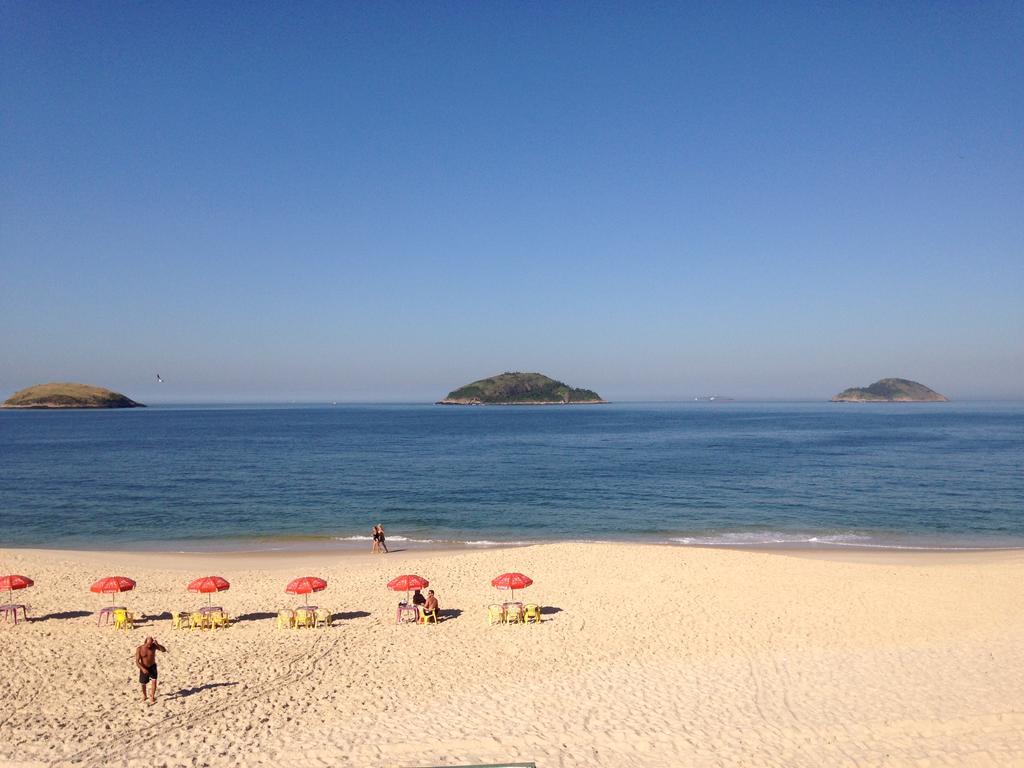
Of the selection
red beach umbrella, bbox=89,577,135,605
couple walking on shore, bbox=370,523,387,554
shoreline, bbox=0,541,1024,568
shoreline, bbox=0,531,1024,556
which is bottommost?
shoreline, bbox=0,531,1024,556

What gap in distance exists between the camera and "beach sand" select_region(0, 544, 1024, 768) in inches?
410

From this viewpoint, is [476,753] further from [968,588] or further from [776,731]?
[968,588]

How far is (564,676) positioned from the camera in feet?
45.0

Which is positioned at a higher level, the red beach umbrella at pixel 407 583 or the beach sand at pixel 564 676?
A: the red beach umbrella at pixel 407 583

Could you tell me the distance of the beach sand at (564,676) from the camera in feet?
34.2

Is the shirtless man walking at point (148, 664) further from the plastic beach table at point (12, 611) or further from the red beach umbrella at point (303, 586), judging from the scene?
the plastic beach table at point (12, 611)

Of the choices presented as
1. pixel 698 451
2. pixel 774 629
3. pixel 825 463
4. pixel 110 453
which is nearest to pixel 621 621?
pixel 774 629

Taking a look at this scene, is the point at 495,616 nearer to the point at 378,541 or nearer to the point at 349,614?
the point at 349,614

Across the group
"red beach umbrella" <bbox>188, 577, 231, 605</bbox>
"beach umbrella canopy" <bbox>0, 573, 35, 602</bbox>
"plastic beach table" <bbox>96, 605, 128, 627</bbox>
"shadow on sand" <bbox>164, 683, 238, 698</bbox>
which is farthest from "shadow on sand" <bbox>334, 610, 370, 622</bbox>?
"beach umbrella canopy" <bbox>0, 573, 35, 602</bbox>

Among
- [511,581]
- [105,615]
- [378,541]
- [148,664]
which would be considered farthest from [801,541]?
[105,615]

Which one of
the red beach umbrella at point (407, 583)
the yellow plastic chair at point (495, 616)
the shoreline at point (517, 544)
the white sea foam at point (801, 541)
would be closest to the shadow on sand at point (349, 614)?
the red beach umbrella at point (407, 583)

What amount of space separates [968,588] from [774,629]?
8659mm

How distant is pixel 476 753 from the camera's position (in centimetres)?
1011

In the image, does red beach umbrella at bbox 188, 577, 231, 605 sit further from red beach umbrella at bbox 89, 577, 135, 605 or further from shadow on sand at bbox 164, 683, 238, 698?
shadow on sand at bbox 164, 683, 238, 698
